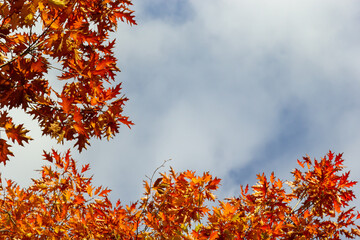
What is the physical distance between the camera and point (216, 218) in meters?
4.86

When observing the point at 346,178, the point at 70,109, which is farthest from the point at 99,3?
the point at 346,178

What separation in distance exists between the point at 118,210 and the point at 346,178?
3.76 m

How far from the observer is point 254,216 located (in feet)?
18.0

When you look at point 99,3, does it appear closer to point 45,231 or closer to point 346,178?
point 45,231

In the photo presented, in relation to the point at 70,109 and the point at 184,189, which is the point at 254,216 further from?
the point at 70,109

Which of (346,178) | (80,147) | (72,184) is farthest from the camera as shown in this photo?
(72,184)

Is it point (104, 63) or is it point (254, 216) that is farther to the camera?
point (254, 216)

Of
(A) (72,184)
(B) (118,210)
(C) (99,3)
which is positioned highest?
(C) (99,3)

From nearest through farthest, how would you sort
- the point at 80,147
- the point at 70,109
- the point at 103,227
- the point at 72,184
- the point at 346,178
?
the point at 70,109, the point at 80,147, the point at 103,227, the point at 346,178, the point at 72,184

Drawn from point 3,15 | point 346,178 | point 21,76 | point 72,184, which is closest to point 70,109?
point 21,76

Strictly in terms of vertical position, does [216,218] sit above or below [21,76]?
below

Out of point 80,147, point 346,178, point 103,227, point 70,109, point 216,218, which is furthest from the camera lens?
point 346,178

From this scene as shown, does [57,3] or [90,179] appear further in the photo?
[90,179]

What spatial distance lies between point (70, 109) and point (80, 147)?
0.61 m
